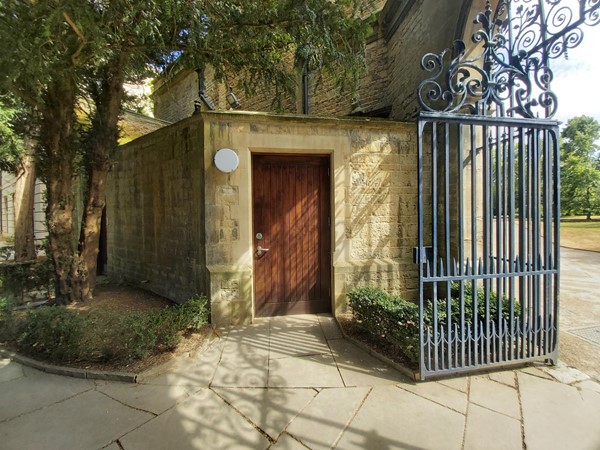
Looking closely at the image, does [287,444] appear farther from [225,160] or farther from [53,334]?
[225,160]

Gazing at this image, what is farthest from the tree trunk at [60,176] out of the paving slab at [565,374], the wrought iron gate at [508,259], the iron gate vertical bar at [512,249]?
the paving slab at [565,374]

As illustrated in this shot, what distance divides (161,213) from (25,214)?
7036 millimetres

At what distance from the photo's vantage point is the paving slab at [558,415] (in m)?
2.22

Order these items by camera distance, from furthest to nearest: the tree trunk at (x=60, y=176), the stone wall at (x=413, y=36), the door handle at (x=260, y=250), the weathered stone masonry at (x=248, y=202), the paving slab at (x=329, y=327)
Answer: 1. the stone wall at (x=413, y=36)
2. the door handle at (x=260, y=250)
3. the tree trunk at (x=60, y=176)
4. the weathered stone masonry at (x=248, y=202)
5. the paving slab at (x=329, y=327)

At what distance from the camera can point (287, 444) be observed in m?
2.22

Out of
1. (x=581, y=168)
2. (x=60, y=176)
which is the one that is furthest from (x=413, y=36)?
(x=581, y=168)

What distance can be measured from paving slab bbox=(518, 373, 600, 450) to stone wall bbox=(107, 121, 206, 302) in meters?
4.02

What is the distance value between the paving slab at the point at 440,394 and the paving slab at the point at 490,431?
101 millimetres

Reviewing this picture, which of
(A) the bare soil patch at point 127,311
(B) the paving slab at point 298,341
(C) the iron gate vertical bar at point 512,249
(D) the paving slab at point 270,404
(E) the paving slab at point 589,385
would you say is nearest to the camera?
(D) the paving slab at point 270,404

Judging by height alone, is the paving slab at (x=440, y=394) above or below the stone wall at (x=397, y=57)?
below

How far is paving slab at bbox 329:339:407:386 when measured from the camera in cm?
303

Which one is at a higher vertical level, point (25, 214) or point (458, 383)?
point (25, 214)

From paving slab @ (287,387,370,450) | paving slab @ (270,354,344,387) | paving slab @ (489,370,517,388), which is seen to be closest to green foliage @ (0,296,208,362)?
paving slab @ (270,354,344,387)

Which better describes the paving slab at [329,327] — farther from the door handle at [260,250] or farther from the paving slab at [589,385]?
the paving slab at [589,385]
